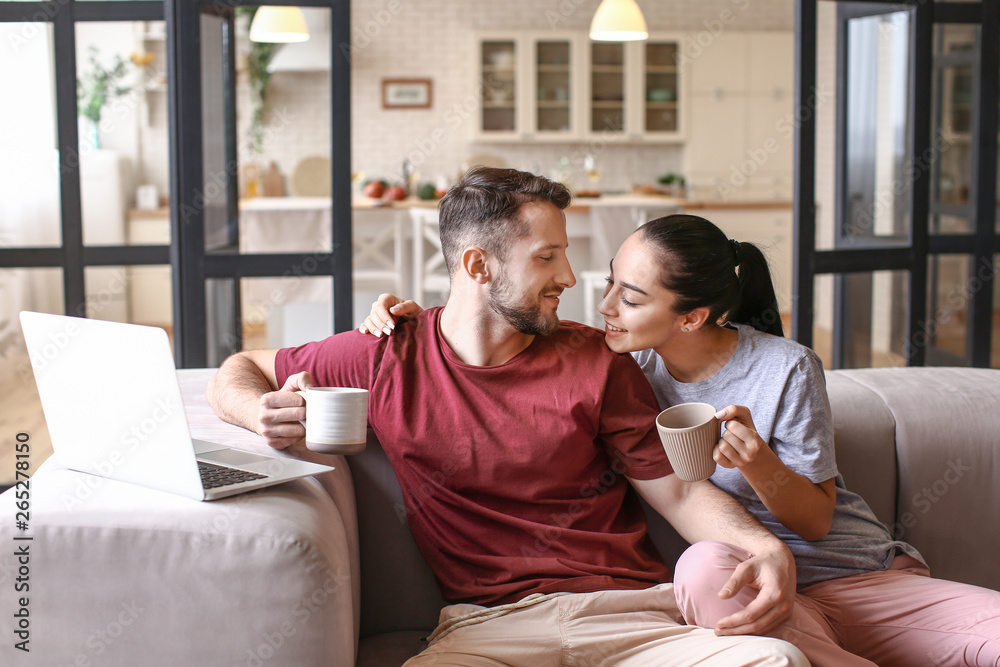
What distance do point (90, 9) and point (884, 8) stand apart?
243 centimetres

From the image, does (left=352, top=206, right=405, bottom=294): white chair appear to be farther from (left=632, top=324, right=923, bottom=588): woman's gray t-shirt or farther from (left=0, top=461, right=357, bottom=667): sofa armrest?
(left=0, top=461, right=357, bottom=667): sofa armrest

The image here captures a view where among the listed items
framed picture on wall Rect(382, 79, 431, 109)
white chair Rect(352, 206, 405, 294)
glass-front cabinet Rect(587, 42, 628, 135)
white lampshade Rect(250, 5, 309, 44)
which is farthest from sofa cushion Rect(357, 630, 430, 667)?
framed picture on wall Rect(382, 79, 431, 109)

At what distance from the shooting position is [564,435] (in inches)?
59.9

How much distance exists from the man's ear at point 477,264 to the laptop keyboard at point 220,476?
0.50 m

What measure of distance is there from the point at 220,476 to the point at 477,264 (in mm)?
559

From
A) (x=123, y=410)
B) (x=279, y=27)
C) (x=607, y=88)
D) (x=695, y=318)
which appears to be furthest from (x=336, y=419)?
(x=607, y=88)

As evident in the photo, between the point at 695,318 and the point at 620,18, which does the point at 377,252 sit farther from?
the point at 695,318

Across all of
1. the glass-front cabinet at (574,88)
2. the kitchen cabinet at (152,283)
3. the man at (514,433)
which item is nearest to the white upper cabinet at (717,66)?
the glass-front cabinet at (574,88)

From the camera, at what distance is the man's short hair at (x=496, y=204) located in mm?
1566

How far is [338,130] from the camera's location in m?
2.56

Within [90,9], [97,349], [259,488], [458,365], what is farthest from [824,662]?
[90,9]

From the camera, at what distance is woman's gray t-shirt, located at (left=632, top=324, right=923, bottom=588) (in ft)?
5.03

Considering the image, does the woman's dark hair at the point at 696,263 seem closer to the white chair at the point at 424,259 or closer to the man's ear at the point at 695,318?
the man's ear at the point at 695,318

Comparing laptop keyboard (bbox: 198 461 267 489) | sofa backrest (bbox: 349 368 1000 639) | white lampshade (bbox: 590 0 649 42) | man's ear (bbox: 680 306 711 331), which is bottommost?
sofa backrest (bbox: 349 368 1000 639)
